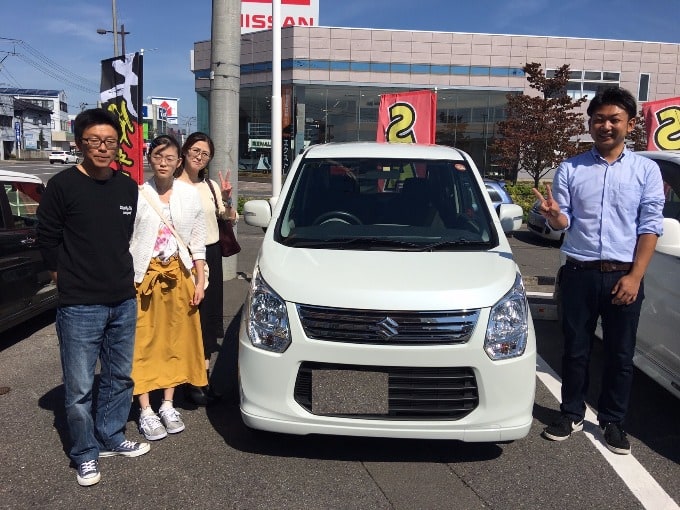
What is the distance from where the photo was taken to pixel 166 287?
135 inches

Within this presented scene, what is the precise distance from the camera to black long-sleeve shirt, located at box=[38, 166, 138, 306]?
8.98 ft

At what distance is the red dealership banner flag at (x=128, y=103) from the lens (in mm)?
7312

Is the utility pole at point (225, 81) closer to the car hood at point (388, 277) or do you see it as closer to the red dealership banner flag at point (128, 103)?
the red dealership banner flag at point (128, 103)

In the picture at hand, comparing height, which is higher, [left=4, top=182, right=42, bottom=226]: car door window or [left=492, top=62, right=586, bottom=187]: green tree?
[left=492, top=62, right=586, bottom=187]: green tree

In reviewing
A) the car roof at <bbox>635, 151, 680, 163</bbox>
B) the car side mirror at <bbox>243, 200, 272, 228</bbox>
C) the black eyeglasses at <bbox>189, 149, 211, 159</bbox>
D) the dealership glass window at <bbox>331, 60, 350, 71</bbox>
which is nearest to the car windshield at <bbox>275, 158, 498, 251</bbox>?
the car side mirror at <bbox>243, 200, 272, 228</bbox>

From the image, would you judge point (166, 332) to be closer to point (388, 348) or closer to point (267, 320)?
point (267, 320)

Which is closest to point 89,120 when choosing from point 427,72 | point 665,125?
point 665,125

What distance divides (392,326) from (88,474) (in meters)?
1.74

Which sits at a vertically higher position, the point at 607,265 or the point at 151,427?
the point at 607,265

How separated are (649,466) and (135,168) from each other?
255 inches

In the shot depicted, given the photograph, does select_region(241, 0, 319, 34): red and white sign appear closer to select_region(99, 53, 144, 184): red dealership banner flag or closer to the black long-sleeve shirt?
select_region(99, 53, 144, 184): red dealership banner flag

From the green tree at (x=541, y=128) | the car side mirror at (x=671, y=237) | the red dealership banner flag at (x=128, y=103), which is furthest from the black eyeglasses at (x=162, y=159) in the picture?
the green tree at (x=541, y=128)

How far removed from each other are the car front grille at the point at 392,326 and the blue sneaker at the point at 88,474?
1327 mm

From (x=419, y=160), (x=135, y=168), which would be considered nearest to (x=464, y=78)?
(x=135, y=168)
